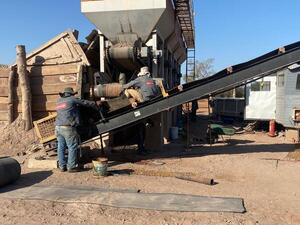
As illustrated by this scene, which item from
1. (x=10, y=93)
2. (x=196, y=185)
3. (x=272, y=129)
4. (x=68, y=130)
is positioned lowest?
(x=272, y=129)

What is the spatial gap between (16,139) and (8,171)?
4.78 m

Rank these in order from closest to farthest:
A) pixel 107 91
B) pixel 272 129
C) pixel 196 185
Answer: pixel 196 185 → pixel 107 91 → pixel 272 129

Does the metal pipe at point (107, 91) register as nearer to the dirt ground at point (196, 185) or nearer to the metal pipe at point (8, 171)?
the dirt ground at point (196, 185)

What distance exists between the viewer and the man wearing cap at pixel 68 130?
9430 millimetres

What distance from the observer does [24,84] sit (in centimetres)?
1265

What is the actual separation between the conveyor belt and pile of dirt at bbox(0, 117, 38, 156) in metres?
3.16

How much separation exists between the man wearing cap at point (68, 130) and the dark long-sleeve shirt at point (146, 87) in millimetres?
1431

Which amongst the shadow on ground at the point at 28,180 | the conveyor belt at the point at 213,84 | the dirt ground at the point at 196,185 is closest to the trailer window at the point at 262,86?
the dirt ground at the point at 196,185

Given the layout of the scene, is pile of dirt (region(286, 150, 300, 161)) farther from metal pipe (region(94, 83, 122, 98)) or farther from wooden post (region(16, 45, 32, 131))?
wooden post (region(16, 45, 32, 131))

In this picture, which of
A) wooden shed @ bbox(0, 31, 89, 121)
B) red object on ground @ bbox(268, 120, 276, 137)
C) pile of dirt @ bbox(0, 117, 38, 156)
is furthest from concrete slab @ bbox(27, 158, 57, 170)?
red object on ground @ bbox(268, 120, 276, 137)

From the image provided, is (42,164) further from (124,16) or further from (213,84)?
(124,16)

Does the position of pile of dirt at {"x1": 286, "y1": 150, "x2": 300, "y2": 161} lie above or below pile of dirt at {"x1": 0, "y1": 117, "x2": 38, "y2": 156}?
below

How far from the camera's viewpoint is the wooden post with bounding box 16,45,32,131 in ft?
41.3

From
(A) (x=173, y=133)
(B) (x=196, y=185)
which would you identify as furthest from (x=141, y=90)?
(A) (x=173, y=133)
